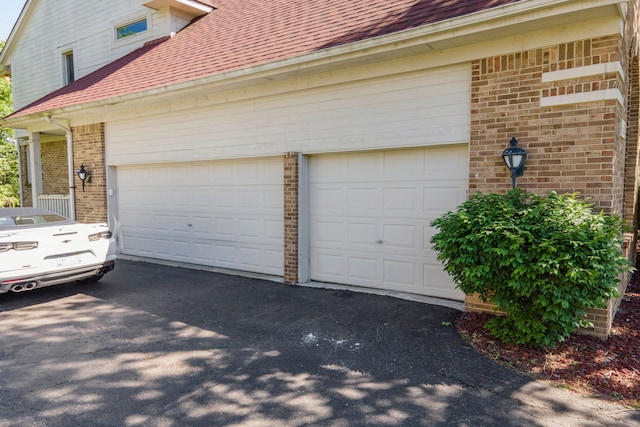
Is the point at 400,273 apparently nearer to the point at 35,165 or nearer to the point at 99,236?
the point at 99,236

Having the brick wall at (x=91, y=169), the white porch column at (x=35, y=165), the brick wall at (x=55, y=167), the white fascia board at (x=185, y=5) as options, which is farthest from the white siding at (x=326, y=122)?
the brick wall at (x=55, y=167)

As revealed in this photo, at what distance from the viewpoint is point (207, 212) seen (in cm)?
865

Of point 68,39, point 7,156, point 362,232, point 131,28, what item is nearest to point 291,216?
point 362,232

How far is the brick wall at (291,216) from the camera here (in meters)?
7.09

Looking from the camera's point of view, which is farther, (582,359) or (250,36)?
(250,36)

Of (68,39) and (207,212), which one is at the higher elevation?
(68,39)

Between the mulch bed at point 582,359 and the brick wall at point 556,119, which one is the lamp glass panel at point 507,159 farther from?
the mulch bed at point 582,359

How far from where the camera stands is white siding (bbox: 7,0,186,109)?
11.8 metres

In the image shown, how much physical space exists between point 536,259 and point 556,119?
1845 mm

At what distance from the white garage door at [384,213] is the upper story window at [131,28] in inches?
313

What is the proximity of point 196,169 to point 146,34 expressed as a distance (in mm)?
5329

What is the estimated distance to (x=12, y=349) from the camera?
449 cm

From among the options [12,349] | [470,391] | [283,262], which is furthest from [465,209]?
[12,349]

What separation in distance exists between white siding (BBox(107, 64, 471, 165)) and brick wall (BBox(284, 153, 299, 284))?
292 millimetres
